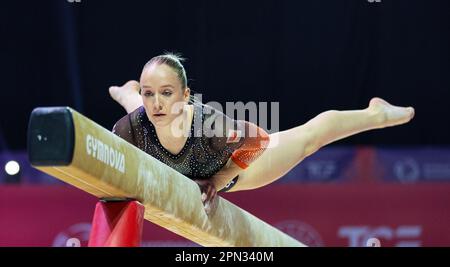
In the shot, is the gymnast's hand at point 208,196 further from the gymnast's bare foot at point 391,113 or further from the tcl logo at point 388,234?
the tcl logo at point 388,234

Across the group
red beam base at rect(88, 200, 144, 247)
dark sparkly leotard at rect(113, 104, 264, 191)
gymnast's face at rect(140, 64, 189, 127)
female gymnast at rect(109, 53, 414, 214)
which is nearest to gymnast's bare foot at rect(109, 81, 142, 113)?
female gymnast at rect(109, 53, 414, 214)

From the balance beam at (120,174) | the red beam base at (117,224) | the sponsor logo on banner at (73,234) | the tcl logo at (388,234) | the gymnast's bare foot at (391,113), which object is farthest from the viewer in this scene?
the tcl logo at (388,234)

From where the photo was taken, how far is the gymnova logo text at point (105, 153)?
7.00 ft

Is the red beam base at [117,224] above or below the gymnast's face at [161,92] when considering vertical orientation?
below

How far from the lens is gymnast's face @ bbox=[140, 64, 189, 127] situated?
3.19 m

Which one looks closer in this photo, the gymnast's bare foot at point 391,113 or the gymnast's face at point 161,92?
the gymnast's face at point 161,92

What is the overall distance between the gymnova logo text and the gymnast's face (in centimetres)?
86

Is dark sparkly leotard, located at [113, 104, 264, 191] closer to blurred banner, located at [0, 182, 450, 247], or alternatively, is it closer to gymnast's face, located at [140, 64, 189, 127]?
gymnast's face, located at [140, 64, 189, 127]

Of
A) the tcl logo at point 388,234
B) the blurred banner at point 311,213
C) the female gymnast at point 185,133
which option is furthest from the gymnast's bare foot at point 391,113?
the female gymnast at point 185,133

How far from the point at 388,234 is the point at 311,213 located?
0.65m

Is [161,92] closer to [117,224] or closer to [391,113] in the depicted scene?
[117,224]

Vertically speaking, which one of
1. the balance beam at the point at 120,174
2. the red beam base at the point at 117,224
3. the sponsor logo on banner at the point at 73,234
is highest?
the sponsor logo on banner at the point at 73,234

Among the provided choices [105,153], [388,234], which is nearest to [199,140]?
[105,153]
